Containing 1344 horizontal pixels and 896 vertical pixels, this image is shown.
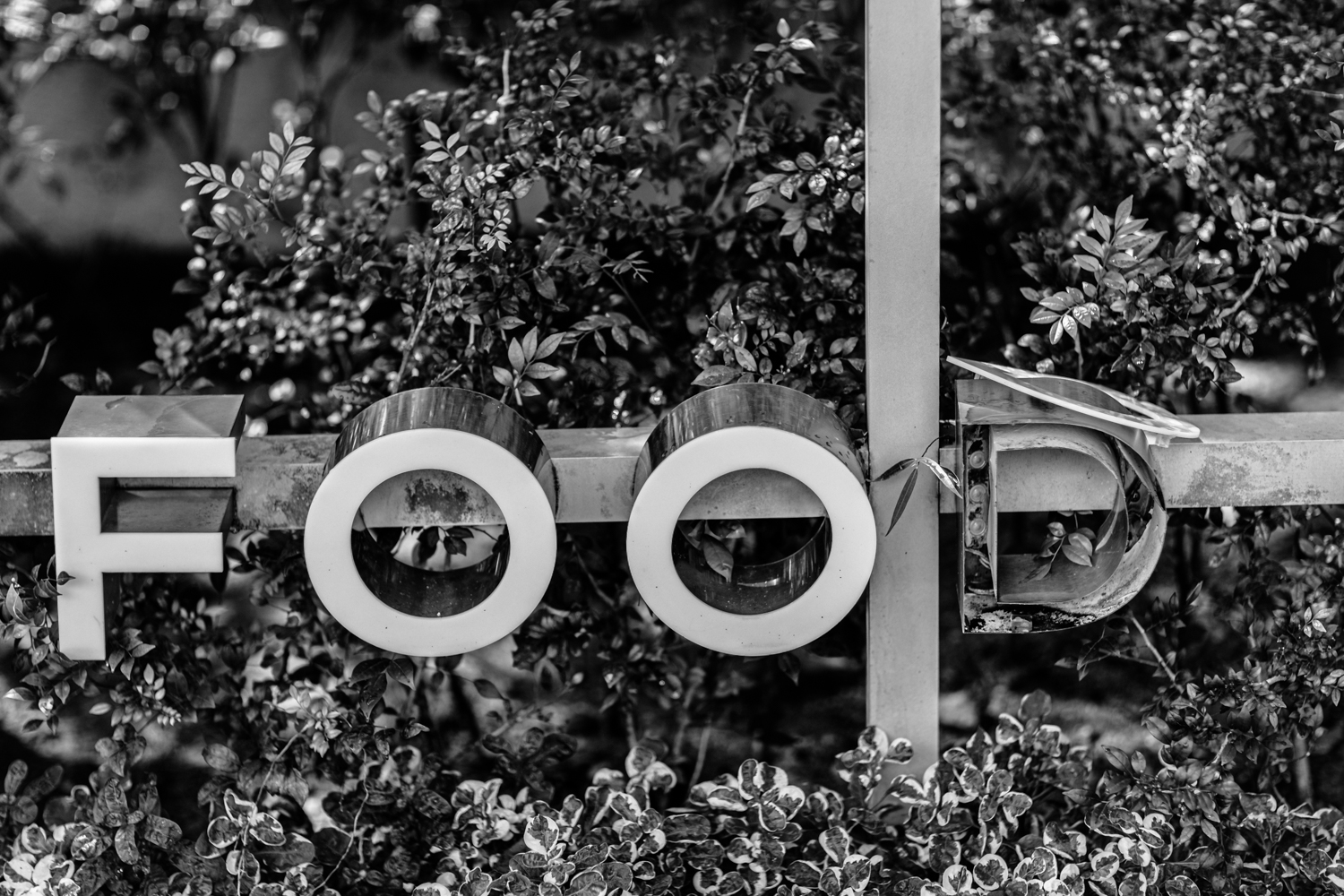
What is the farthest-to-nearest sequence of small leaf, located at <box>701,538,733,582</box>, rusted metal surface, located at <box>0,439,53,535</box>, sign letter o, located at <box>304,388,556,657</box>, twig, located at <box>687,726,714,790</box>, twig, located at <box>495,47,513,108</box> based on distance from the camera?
twig, located at <box>687,726,714,790</box>, twig, located at <box>495,47,513,108</box>, small leaf, located at <box>701,538,733,582</box>, rusted metal surface, located at <box>0,439,53,535</box>, sign letter o, located at <box>304,388,556,657</box>

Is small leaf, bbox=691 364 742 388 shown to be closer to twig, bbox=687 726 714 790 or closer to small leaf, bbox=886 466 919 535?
small leaf, bbox=886 466 919 535

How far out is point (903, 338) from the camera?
6.87ft

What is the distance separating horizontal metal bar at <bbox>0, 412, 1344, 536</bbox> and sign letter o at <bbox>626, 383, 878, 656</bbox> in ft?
0.33

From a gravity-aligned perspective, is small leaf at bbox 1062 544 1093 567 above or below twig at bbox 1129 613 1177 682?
above

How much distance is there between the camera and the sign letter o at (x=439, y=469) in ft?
6.39

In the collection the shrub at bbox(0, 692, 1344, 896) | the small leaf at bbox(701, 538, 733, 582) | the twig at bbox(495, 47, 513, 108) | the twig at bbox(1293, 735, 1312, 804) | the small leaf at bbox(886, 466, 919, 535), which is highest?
the twig at bbox(495, 47, 513, 108)

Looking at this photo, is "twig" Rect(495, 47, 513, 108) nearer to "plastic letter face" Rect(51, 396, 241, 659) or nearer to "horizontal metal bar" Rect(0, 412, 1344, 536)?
"horizontal metal bar" Rect(0, 412, 1344, 536)

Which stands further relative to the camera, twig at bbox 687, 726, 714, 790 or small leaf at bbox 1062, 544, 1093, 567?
twig at bbox 687, 726, 714, 790

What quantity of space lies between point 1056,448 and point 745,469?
56cm

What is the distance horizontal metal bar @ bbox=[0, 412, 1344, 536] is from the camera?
6.88 ft

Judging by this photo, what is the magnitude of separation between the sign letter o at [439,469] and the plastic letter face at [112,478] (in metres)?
0.20

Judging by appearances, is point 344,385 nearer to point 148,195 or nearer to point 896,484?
point 896,484

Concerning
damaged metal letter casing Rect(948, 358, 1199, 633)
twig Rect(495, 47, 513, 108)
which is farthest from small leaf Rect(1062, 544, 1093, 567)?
twig Rect(495, 47, 513, 108)

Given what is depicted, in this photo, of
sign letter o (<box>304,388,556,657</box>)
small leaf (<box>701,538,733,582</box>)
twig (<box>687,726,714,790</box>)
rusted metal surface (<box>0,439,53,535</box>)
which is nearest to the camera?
sign letter o (<box>304,388,556,657</box>)
